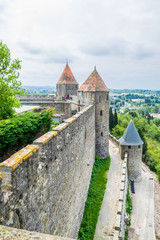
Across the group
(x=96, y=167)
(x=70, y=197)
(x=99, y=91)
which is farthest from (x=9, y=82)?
(x=96, y=167)

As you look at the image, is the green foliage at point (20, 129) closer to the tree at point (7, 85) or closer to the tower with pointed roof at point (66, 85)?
the tree at point (7, 85)

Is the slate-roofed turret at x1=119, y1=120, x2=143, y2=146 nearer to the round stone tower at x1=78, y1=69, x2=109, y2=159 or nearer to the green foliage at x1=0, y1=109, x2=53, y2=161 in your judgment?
the round stone tower at x1=78, y1=69, x2=109, y2=159

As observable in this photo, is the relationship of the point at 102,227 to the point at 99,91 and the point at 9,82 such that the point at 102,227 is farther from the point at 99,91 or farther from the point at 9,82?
the point at 99,91

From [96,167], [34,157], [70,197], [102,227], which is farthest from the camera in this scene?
[96,167]

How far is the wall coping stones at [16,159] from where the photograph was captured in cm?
321

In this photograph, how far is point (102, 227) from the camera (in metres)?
11.1

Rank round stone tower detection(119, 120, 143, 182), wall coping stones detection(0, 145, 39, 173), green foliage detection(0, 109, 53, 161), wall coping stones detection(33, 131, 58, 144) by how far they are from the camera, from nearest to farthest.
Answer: wall coping stones detection(0, 145, 39, 173), wall coping stones detection(33, 131, 58, 144), green foliage detection(0, 109, 53, 161), round stone tower detection(119, 120, 143, 182)

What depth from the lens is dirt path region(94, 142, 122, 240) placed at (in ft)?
35.3

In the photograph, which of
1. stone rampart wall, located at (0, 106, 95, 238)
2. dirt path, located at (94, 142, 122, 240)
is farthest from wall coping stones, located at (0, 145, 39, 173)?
dirt path, located at (94, 142, 122, 240)

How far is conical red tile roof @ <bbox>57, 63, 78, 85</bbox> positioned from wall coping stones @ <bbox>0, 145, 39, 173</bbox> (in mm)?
27505

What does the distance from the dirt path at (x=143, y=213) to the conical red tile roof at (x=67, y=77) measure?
18154mm

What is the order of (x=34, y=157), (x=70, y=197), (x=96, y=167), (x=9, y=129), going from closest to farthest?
(x=34, y=157) → (x=9, y=129) → (x=70, y=197) → (x=96, y=167)

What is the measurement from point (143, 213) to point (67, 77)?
2233 cm

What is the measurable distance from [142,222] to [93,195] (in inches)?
174
